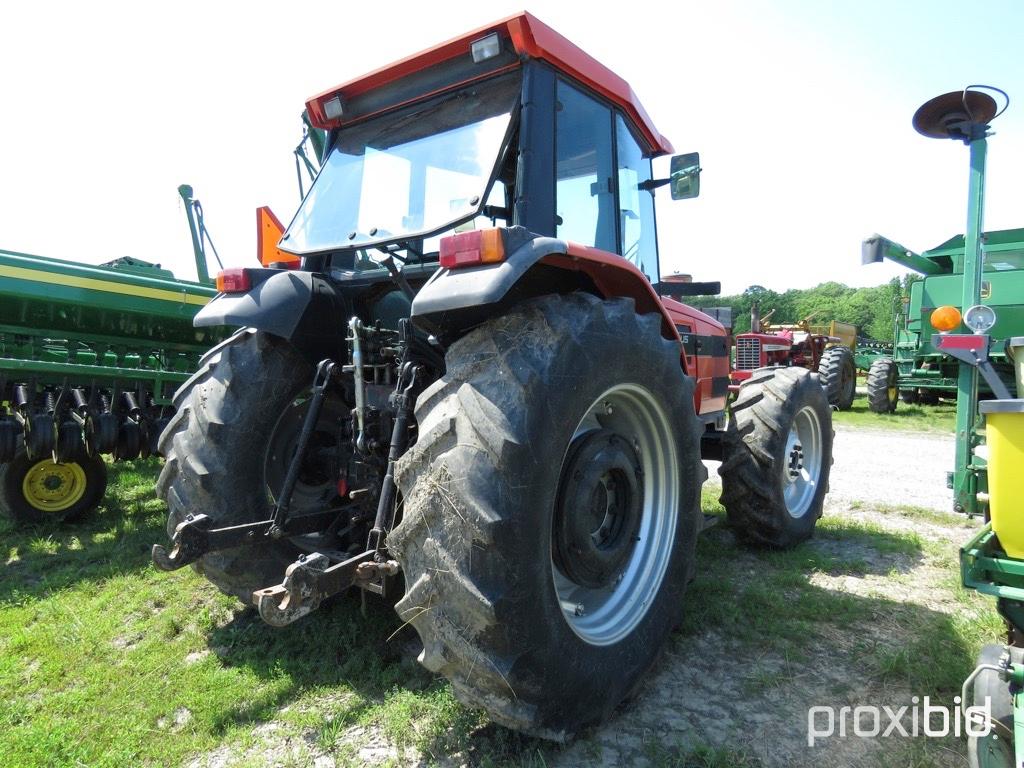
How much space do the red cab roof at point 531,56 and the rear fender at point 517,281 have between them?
882 millimetres

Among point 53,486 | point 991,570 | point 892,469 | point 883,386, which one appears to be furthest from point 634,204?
point 883,386

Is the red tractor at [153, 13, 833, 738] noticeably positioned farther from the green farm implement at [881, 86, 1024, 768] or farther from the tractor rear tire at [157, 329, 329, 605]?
the green farm implement at [881, 86, 1024, 768]

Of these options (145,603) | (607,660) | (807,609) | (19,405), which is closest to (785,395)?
(807,609)

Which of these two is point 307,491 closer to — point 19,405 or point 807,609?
point 807,609

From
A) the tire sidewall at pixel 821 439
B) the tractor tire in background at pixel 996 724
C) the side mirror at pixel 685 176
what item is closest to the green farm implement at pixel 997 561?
the tractor tire in background at pixel 996 724

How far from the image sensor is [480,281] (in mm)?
1852

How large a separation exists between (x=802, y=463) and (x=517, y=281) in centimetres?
310

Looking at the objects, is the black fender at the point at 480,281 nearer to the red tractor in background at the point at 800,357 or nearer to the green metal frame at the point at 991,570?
the green metal frame at the point at 991,570

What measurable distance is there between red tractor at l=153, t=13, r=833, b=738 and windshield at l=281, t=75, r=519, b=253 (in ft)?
0.04

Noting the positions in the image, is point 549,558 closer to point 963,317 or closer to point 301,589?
point 301,589

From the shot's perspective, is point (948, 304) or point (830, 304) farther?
point (830, 304)

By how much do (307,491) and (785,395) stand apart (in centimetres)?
280

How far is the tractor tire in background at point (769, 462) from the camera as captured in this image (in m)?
3.72

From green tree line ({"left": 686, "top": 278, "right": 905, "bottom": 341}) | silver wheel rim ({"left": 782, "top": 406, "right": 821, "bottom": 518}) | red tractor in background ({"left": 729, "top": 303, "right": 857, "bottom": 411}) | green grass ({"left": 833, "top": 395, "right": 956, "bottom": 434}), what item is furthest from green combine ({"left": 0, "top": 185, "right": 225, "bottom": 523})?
green tree line ({"left": 686, "top": 278, "right": 905, "bottom": 341})
